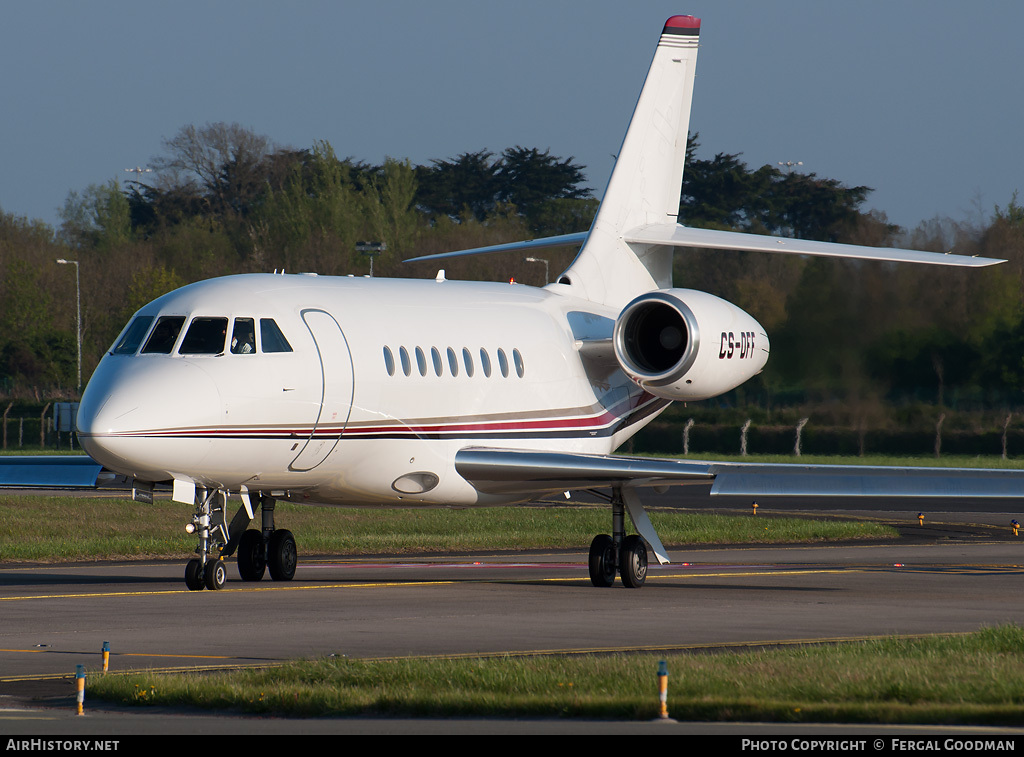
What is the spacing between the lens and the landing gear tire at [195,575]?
1795cm

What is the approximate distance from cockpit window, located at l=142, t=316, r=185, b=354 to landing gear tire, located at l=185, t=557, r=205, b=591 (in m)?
2.44

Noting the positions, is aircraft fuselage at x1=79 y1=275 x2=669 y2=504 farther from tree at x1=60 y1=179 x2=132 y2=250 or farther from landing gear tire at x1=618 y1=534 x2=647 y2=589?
tree at x1=60 y1=179 x2=132 y2=250

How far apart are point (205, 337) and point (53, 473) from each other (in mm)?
3632

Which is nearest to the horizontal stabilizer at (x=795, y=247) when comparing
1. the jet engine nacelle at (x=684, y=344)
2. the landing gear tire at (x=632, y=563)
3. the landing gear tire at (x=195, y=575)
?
the jet engine nacelle at (x=684, y=344)

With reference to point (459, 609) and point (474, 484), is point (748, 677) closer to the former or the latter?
point (459, 609)

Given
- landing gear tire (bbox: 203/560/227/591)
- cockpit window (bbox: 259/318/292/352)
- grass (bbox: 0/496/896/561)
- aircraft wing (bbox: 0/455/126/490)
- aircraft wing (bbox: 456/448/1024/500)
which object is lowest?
grass (bbox: 0/496/896/561)

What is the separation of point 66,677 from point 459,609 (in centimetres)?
591

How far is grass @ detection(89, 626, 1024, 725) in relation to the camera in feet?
31.9

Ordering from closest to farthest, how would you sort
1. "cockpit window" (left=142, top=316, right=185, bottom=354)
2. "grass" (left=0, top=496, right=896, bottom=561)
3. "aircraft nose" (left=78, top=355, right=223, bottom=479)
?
1. "aircraft nose" (left=78, top=355, right=223, bottom=479)
2. "cockpit window" (left=142, top=316, right=185, bottom=354)
3. "grass" (left=0, top=496, right=896, bottom=561)

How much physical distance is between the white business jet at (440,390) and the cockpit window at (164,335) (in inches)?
0.8

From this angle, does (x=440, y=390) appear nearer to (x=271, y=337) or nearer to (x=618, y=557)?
(x=271, y=337)

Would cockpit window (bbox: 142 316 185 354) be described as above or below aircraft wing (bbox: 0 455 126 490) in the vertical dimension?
above

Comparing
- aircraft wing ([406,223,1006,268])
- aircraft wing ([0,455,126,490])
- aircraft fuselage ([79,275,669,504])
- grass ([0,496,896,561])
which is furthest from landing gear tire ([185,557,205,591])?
aircraft wing ([406,223,1006,268])
